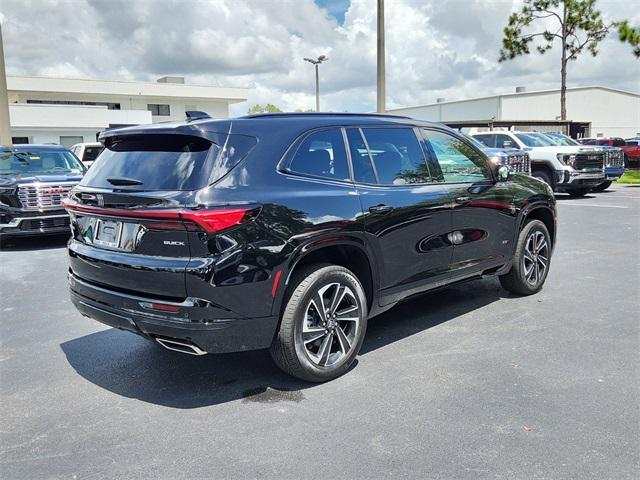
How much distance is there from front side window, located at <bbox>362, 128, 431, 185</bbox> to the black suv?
12 millimetres

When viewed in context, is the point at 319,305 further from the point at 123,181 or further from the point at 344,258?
the point at 123,181

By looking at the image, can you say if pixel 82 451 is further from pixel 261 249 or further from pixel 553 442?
pixel 553 442

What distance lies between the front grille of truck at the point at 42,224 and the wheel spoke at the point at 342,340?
7117 millimetres

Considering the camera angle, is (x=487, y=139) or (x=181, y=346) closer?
(x=181, y=346)

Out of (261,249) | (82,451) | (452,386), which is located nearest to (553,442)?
(452,386)

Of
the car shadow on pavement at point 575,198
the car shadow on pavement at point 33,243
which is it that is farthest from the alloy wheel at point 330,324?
the car shadow on pavement at point 575,198

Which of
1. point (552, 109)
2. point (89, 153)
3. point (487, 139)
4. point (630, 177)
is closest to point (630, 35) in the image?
point (630, 177)

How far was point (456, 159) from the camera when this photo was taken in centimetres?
530

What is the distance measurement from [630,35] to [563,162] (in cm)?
1204

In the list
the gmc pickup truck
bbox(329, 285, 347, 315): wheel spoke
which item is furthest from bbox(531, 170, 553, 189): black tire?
bbox(329, 285, 347, 315): wheel spoke

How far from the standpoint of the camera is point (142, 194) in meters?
3.55

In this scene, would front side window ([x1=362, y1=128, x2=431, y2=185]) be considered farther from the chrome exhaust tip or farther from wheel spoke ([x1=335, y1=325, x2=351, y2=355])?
the chrome exhaust tip

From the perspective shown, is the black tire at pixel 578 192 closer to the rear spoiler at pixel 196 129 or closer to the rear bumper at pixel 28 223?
the rear bumper at pixel 28 223

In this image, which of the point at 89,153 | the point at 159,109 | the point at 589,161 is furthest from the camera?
the point at 159,109
